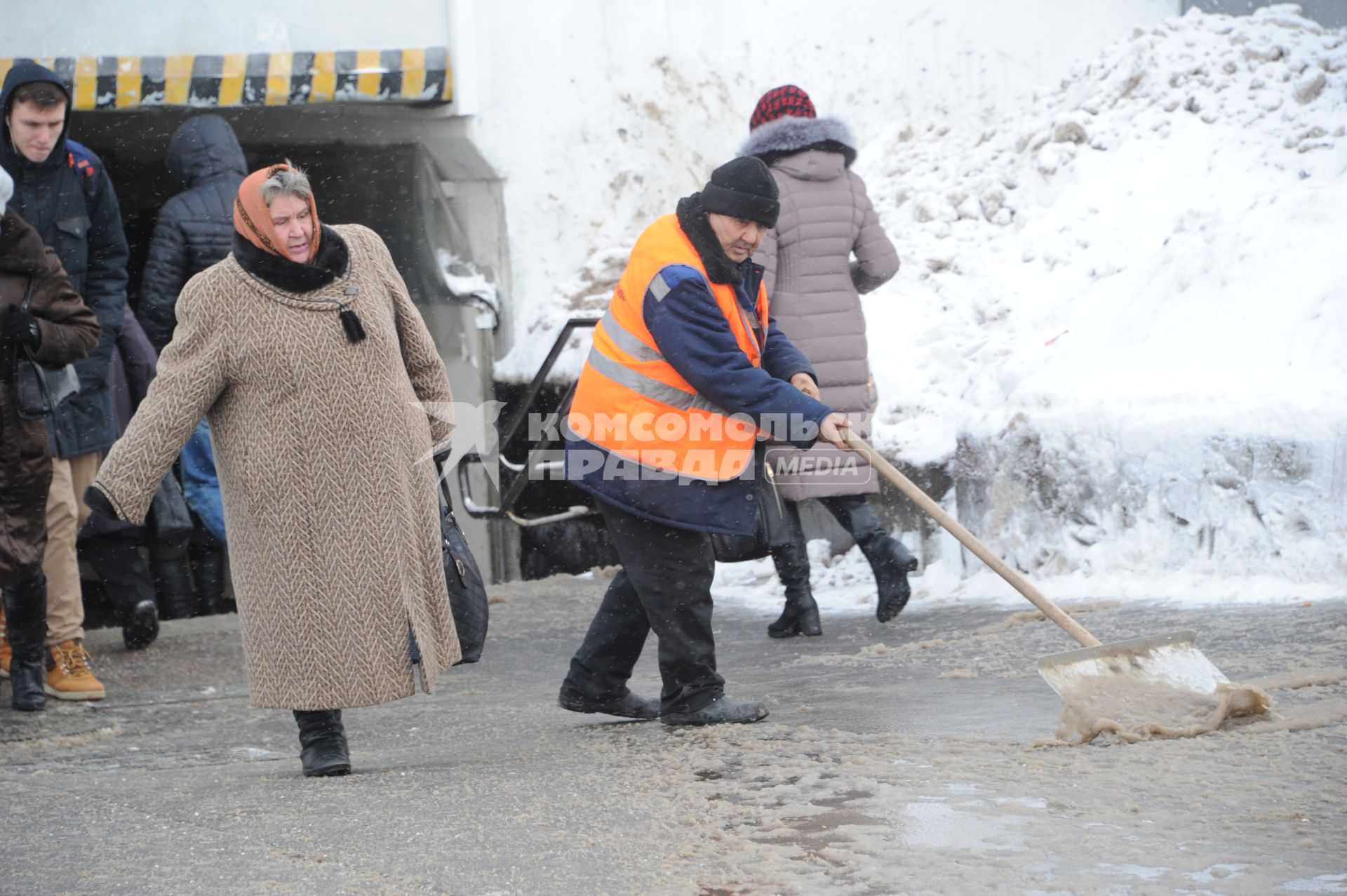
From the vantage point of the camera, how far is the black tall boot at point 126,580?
659 centimetres

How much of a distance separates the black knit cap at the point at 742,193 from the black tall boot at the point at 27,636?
2.85 m

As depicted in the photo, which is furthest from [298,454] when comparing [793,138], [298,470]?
[793,138]

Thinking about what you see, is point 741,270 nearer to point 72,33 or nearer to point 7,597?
point 7,597

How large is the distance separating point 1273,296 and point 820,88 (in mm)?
4969

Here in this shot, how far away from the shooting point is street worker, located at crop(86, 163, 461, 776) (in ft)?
13.1

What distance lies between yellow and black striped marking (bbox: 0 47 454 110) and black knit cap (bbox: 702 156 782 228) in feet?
20.3

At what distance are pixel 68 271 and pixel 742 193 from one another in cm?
295

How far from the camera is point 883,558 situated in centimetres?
600

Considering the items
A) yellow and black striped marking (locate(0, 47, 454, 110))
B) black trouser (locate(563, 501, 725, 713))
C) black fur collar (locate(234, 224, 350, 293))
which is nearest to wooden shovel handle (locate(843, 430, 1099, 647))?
black trouser (locate(563, 501, 725, 713))

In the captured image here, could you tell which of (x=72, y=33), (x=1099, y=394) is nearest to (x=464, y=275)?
(x=72, y=33)

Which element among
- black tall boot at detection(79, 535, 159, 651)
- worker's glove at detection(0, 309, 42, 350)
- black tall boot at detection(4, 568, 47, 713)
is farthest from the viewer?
black tall boot at detection(79, 535, 159, 651)

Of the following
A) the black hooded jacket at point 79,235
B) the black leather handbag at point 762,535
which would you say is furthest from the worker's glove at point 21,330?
the black leather handbag at point 762,535

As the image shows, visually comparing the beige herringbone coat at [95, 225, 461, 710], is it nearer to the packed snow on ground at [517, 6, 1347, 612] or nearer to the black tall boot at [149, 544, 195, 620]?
the packed snow on ground at [517, 6, 1347, 612]

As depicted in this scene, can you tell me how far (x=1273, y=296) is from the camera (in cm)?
678
